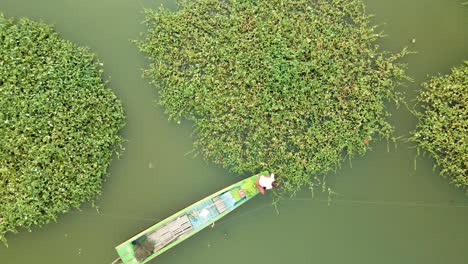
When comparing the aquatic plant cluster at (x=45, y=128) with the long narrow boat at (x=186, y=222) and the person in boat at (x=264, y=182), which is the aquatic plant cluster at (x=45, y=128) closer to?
the long narrow boat at (x=186, y=222)

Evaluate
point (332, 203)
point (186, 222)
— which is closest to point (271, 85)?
point (332, 203)

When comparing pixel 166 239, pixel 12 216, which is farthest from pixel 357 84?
pixel 12 216

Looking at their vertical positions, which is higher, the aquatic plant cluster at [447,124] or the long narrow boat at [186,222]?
the long narrow boat at [186,222]

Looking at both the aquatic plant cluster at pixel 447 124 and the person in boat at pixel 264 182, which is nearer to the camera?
the person in boat at pixel 264 182

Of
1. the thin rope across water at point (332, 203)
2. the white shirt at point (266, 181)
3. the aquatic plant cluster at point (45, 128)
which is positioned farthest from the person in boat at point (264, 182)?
the aquatic plant cluster at point (45, 128)

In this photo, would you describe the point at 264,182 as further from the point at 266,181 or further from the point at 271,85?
the point at 271,85
